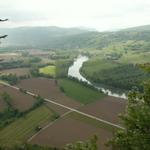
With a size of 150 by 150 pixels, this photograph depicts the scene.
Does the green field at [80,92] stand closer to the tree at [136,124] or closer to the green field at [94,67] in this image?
the green field at [94,67]

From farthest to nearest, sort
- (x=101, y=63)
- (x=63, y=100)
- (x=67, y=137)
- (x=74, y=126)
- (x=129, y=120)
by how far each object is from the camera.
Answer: (x=101, y=63) → (x=63, y=100) → (x=74, y=126) → (x=67, y=137) → (x=129, y=120)

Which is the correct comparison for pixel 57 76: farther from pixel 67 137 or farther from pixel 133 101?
pixel 133 101

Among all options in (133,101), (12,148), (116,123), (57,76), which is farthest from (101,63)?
(133,101)

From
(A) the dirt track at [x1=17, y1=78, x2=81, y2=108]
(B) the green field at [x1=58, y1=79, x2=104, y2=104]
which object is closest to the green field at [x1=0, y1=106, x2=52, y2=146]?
(A) the dirt track at [x1=17, y1=78, x2=81, y2=108]

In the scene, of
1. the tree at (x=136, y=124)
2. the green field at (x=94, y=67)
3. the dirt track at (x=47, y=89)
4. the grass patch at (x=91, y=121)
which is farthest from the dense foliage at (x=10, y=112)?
the tree at (x=136, y=124)

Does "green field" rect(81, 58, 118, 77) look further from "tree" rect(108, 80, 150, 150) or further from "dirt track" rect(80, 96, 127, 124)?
"tree" rect(108, 80, 150, 150)

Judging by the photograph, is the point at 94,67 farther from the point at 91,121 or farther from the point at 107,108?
the point at 91,121

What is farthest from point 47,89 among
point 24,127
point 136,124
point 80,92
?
point 136,124
